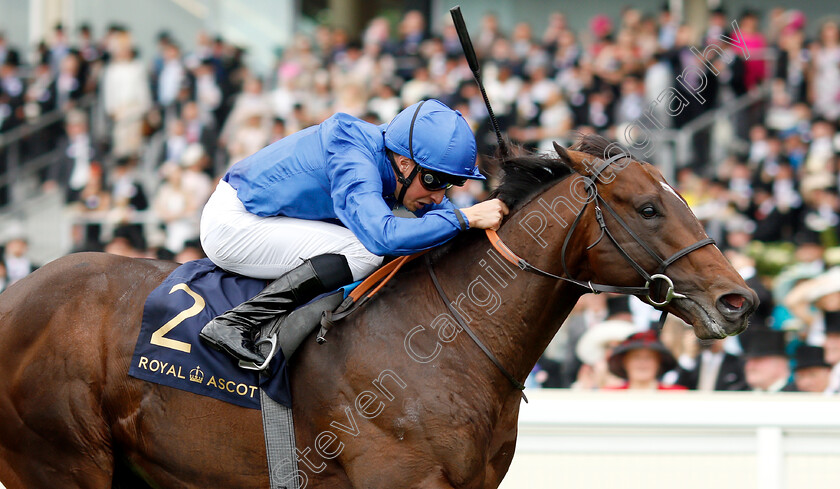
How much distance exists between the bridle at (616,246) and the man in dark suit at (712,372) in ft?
9.38

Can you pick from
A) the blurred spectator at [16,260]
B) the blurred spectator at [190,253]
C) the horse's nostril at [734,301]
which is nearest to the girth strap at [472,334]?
the horse's nostril at [734,301]

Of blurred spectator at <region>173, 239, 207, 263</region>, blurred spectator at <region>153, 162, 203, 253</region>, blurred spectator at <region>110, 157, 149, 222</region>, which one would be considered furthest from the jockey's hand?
blurred spectator at <region>110, 157, 149, 222</region>

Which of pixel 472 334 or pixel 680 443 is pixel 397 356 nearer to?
pixel 472 334

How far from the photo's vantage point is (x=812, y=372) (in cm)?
571

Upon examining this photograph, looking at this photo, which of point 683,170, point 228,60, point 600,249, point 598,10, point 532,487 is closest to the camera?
point 600,249

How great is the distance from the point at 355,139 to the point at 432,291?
0.67 metres

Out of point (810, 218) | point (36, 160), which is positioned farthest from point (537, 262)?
point (36, 160)

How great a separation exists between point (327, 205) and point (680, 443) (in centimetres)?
227

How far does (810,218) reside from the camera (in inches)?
332

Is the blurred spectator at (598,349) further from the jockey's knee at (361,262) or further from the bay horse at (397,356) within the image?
the jockey's knee at (361,262)

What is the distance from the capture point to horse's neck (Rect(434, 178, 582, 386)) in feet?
11.4

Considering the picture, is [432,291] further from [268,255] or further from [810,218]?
[810,218]

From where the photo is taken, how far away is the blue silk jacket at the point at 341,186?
131 inches

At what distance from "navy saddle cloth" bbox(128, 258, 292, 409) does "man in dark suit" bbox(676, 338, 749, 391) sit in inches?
135
